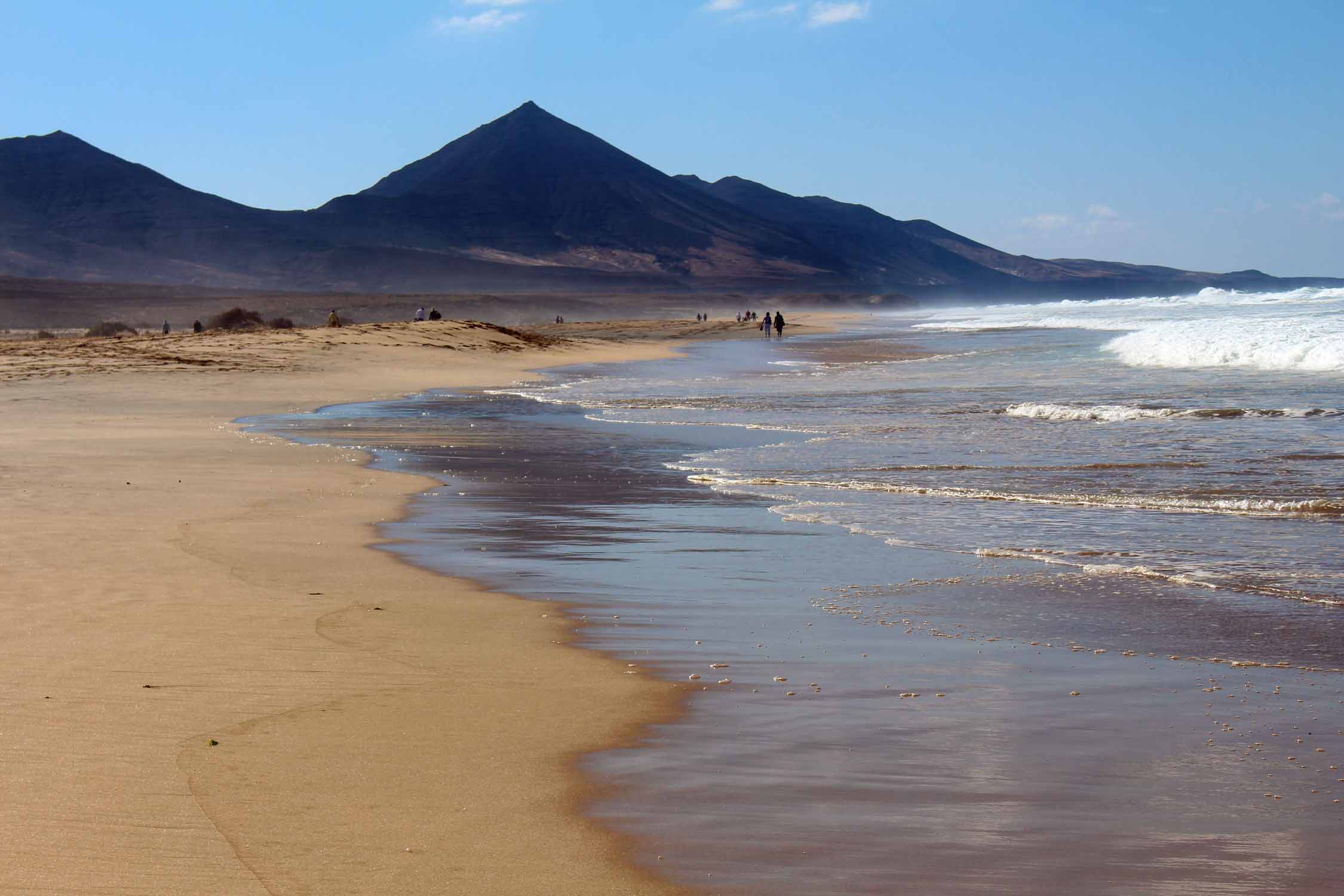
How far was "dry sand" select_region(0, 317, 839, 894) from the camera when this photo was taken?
3.62 metres

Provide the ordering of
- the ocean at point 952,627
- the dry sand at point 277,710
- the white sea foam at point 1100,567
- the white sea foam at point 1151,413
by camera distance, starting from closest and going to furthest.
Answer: the dry sand at point 277,710 < the ocean at point 952,627 < the white sea foam at point 1100,567 < the white sea foam at point 1151,413

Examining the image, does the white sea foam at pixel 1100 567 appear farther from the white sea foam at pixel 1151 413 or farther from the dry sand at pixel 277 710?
the white sea foam at pixel 1151 413

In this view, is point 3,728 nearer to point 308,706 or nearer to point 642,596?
point 308,706

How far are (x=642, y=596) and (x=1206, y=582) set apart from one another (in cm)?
295

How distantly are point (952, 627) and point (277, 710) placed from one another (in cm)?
306

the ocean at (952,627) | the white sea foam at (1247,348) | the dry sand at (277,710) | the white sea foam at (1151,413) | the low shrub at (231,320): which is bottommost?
the dry sand at (277,710)

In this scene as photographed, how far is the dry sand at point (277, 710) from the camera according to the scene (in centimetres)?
362

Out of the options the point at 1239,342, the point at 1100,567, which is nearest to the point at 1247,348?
the point at 1239,342

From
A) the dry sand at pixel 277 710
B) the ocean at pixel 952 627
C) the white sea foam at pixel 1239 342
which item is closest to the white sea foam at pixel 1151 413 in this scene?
the ocean at pixel 952 627

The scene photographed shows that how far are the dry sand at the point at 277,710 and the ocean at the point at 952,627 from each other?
0.99 feet

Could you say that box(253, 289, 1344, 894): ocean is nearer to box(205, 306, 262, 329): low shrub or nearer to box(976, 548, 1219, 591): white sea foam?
box(976, 548, 1219, 591): white sea foam

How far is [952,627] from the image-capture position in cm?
646

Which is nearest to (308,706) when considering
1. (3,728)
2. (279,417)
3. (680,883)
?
(3,728)

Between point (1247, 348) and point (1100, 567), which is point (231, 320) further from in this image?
point (1100, 567)
